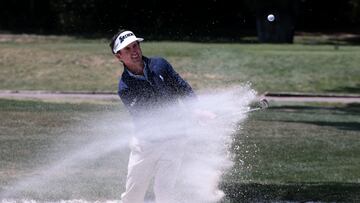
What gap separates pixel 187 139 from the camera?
25.6 feet

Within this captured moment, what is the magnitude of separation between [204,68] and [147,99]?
20240mm

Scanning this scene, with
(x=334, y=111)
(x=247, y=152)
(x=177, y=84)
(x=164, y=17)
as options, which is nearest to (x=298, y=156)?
(x=247, y=152)

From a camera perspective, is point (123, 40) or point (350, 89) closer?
point (123, 40)

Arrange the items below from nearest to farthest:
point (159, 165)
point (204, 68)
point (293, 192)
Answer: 1. point (159, 165)
2. point (293, 192)
3. point (204, 68)

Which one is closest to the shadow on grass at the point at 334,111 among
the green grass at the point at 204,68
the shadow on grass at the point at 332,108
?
the shadow on grass at the point at 332,108

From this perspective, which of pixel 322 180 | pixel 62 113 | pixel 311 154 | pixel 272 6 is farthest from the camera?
pixel 272 6

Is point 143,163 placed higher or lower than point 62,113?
higher

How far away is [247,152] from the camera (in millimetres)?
13875

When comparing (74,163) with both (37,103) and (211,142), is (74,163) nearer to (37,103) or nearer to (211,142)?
(211,142)

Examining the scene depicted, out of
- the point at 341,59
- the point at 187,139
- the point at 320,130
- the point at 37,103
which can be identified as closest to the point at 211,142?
the point at 187,139

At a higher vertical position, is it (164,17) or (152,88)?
(152,88)

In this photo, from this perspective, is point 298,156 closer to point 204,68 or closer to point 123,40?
point 123,40

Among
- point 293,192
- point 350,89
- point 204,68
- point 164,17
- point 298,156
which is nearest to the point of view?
point 293,192

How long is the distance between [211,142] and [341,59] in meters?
18.8
